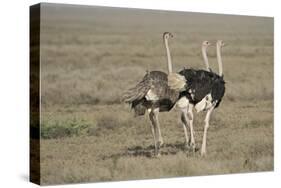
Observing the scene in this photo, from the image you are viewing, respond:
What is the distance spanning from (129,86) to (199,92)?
1.05 m

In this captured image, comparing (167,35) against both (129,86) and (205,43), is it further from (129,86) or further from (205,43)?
(129,86)

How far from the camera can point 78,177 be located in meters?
9.25

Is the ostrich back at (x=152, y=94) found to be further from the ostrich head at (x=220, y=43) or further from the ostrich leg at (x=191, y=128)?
the ostrich head at (x=220, y=43)

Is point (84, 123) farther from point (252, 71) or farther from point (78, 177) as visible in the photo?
point (252, 71)

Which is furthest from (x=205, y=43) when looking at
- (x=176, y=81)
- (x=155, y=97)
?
(x=155, y=97)

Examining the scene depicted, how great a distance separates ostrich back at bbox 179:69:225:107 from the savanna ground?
0.09 m

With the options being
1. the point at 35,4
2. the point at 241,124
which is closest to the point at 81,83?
the point at 35,4

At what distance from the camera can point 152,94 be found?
9.79 metres

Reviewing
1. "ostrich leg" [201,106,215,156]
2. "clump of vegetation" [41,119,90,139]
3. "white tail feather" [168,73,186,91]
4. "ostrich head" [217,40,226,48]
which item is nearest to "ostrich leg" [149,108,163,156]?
"white tail feather" [168,73,186,91]

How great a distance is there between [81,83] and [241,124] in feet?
8.13

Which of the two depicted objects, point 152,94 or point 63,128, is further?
point 152,94

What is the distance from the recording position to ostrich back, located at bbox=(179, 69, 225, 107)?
1005 centimetres

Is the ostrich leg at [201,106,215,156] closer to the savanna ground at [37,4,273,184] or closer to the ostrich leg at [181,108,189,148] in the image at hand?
the savanna ground at [37,4,273,184]

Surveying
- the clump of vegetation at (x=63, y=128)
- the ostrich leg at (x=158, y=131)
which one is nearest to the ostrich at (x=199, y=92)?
the ostrich leg at (x=158, y=131)
